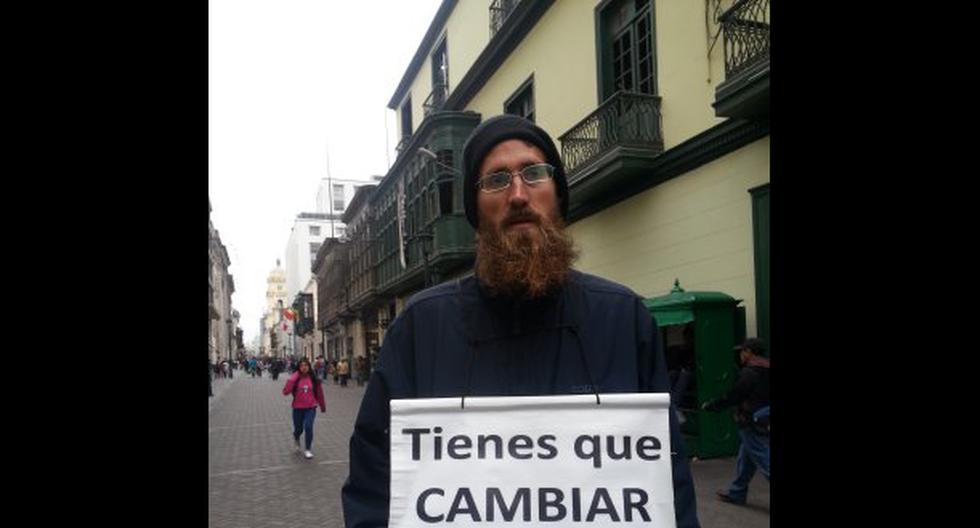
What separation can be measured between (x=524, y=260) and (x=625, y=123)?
1120 cm

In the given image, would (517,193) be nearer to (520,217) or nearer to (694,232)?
(520,217)

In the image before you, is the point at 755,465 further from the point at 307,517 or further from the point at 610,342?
the point at 610,342

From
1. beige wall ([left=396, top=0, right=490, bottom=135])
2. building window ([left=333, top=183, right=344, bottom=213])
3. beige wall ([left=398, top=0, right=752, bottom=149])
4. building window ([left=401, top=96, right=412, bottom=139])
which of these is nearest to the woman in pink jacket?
beige wall ([left=398, top=0, right=752, bottom=149])

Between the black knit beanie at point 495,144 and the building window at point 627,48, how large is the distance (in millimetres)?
11034

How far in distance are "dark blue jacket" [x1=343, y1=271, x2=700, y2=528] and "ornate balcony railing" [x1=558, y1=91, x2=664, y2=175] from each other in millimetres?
10834

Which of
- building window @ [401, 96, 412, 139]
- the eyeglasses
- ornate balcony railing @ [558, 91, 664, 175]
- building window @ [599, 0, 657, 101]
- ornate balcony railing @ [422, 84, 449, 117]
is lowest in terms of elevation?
the eyeglasses

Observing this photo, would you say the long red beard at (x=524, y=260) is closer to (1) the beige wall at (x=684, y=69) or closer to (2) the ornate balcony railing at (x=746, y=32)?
(2) the ornate balcony railing at (x=746, y=32)

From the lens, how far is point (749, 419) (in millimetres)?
7387

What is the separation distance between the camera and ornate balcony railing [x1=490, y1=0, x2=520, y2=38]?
19000mm

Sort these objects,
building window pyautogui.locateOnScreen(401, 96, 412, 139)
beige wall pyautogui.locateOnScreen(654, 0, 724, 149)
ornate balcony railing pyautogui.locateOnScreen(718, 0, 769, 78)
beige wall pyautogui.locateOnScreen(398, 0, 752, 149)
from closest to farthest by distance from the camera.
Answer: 1. ornate balcony railing pyautogui.locateOnScreen(718, 0, 769, 78)
2. beige wall pyautogui.locateOnScreen(654, 0, 724, 149)
3. beige wall pyautogui.locateOnScreen(398, 0, 752, 149)
4. building window pyautogui.locateOnScreen(401, 96, 412, 139)

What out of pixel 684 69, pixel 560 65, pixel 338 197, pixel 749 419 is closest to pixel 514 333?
pixel 749 419

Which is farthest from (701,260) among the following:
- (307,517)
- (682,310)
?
(307,517)

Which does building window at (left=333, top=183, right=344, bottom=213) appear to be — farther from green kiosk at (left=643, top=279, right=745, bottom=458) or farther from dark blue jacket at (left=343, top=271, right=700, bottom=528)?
dark blue jacket at (left=343, top=271, right=700, bottom=528)
